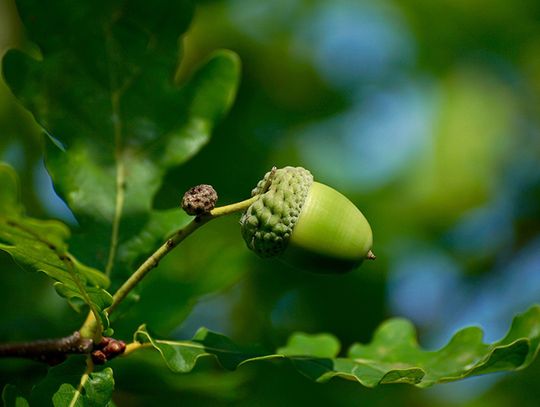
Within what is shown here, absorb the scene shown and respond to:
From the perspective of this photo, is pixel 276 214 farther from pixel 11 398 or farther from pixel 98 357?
pixel 11 398

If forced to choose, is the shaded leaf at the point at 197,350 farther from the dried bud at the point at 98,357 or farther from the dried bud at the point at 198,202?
the dried bud at the point at 198,202

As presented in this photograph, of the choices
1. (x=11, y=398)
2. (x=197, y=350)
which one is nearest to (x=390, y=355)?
(x=197, y=350)

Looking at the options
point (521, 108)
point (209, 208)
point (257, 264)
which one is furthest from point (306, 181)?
point (521, 108)

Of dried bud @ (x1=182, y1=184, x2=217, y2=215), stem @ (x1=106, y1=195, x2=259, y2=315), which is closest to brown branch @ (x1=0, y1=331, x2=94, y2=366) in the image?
stem @ (x1=106, y1=195, x2=259, y2=315)

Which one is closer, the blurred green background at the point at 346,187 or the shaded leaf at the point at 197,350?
the shaded leaf at the point at 197,350

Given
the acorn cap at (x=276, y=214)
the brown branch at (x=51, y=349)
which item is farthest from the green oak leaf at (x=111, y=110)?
the acorn cap at (x=276, y=214)
